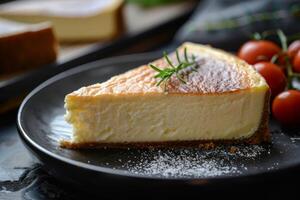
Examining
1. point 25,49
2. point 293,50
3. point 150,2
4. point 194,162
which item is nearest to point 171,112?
point 194,162

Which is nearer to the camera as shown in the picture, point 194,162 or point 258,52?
point 194,162

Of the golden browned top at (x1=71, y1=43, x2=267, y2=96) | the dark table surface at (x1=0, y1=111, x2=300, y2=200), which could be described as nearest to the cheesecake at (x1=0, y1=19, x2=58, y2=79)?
the dark table surface at (x1=0, y1=111, x2=300, y2=200)

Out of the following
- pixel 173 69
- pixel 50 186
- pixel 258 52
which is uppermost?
pixel 173 69

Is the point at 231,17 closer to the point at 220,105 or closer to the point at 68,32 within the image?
the point at 68,32

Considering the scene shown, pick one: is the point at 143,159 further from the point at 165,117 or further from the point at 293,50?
the point at 293,50

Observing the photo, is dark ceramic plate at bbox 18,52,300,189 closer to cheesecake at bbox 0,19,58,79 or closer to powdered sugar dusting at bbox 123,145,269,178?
powdered sugar dusting at bbox 123,145,269,178

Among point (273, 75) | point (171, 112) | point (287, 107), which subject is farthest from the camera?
point (273, 75)

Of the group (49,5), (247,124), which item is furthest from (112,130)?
(49,5)

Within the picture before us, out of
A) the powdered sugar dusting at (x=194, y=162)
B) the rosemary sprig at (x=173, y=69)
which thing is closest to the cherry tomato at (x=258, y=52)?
the rosemary sprig at (x=173, y=69)
